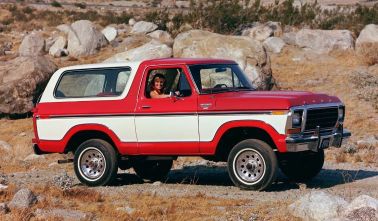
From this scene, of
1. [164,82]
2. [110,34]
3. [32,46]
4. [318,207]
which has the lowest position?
[32,46]

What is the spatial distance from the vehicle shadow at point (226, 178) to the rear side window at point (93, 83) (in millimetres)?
1672

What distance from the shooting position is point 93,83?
45.1ft

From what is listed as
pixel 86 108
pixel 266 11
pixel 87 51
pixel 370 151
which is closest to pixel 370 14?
pixel 266 11

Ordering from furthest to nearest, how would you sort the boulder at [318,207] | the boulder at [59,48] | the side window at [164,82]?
the boulder at [59,48] < the side window at [164,82] < the boulder at [318,207]

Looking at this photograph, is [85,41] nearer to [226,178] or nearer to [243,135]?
[226,178]

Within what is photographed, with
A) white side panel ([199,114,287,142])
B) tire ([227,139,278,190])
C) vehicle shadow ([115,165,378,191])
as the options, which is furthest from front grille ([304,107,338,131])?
vehicle shadow ([115,165,378,191])

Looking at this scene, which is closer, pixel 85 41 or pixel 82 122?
pixel 82 122

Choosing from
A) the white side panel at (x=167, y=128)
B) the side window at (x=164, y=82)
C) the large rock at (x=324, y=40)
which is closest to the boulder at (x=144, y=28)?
the large rock at (x=324, y=40)

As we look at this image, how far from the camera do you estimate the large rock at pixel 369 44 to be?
93.0 feet

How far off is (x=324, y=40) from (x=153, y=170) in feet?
58.4

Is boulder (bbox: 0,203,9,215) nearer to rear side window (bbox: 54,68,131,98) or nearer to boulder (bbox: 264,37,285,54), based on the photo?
rear side window (bbox: 54,68,131,98)

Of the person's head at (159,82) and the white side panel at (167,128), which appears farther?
the person's head at (159,82)

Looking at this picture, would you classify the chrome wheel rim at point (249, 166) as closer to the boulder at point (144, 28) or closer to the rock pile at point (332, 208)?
the rock pile at point (332, 208)

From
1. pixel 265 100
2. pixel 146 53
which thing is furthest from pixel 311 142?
pixel 146 53
